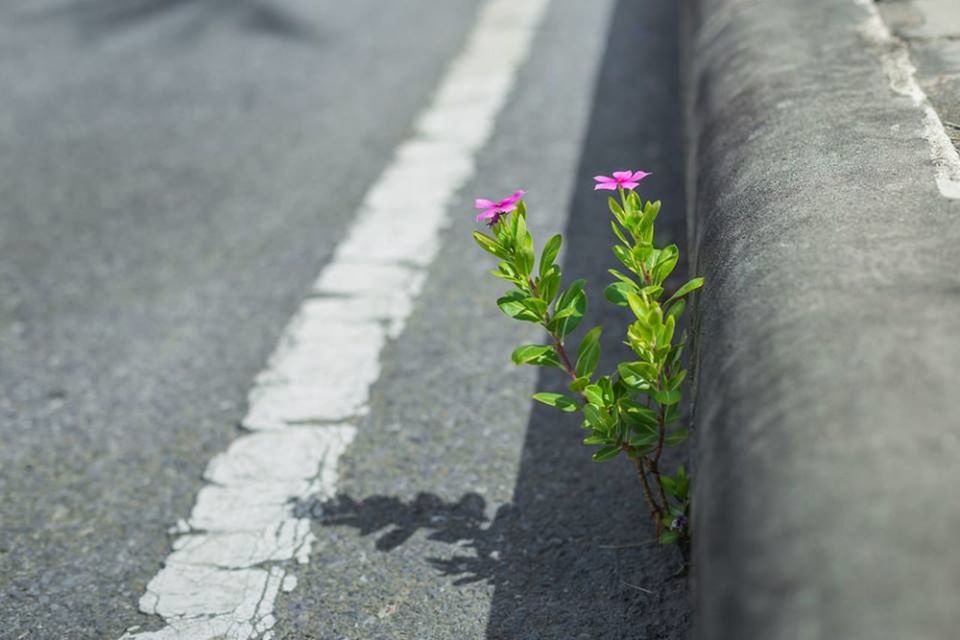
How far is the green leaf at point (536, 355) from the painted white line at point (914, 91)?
711 millimetres

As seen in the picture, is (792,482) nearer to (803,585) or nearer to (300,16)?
(803,585)

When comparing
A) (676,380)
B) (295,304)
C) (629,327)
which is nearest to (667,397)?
(676,380)

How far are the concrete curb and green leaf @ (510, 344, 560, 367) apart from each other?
31 centimetres

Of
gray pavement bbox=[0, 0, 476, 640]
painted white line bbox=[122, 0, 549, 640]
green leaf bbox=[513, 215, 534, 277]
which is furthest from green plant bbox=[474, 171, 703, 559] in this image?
gray pavement bbox=[0, 0, 476, 640]

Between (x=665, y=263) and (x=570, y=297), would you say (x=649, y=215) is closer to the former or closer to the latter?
(x=665, y=263)

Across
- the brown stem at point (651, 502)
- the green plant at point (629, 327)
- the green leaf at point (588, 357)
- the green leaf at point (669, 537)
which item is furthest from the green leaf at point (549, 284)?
the green leaf at point (669, 537)

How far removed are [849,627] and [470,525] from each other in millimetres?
1279

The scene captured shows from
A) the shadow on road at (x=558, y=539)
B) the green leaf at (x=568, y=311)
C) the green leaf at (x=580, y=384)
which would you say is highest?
the green leaf at (x=568, y=311)

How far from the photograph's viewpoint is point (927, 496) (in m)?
1.03

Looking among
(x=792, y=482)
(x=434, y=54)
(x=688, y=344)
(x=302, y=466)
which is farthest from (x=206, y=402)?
(x=434, y=54)

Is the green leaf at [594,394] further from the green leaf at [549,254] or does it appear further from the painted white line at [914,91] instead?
the painted white line at [914,91]

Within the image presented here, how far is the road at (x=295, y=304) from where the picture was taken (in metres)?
2.06

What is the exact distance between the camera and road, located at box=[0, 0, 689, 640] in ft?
6.77

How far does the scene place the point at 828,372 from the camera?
123 cm
